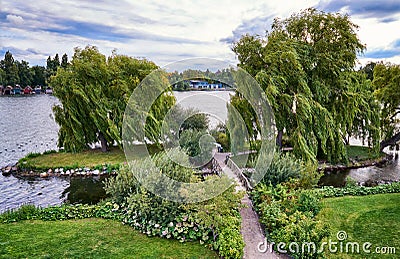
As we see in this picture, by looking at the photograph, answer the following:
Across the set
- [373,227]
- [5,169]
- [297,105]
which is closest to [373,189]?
[373,227]

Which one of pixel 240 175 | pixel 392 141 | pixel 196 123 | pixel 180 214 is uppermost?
pixel 196 123

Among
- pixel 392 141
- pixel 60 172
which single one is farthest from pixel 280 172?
pixel 392 141

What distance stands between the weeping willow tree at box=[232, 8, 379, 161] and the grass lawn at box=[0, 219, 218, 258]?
27.3 ft

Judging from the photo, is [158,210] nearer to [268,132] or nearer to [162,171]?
[162,171]

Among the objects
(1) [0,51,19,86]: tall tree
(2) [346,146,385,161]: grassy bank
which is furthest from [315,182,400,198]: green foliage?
(1) [0,51,19,86]: tall tree

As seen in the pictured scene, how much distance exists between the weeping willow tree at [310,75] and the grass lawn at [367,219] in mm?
3551

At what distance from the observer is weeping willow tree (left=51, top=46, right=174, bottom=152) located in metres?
16.6

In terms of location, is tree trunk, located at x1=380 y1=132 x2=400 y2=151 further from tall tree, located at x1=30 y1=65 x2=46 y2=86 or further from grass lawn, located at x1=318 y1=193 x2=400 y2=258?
tall tree, located at x1=30 y1=65 x2=46 y2=86

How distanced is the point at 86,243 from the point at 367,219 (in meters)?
7.60

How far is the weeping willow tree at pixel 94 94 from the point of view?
16.6 m

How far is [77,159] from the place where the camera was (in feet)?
54.3

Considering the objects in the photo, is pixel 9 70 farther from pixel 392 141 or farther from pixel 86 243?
pixel 392 141

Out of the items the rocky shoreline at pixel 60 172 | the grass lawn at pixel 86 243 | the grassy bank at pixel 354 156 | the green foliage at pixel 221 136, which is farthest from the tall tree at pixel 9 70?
the grass lawn at pixel 86 243

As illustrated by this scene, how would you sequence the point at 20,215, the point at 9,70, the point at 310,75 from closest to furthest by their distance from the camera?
the point at 20,215
the point at 310,75
the point at 9,70
